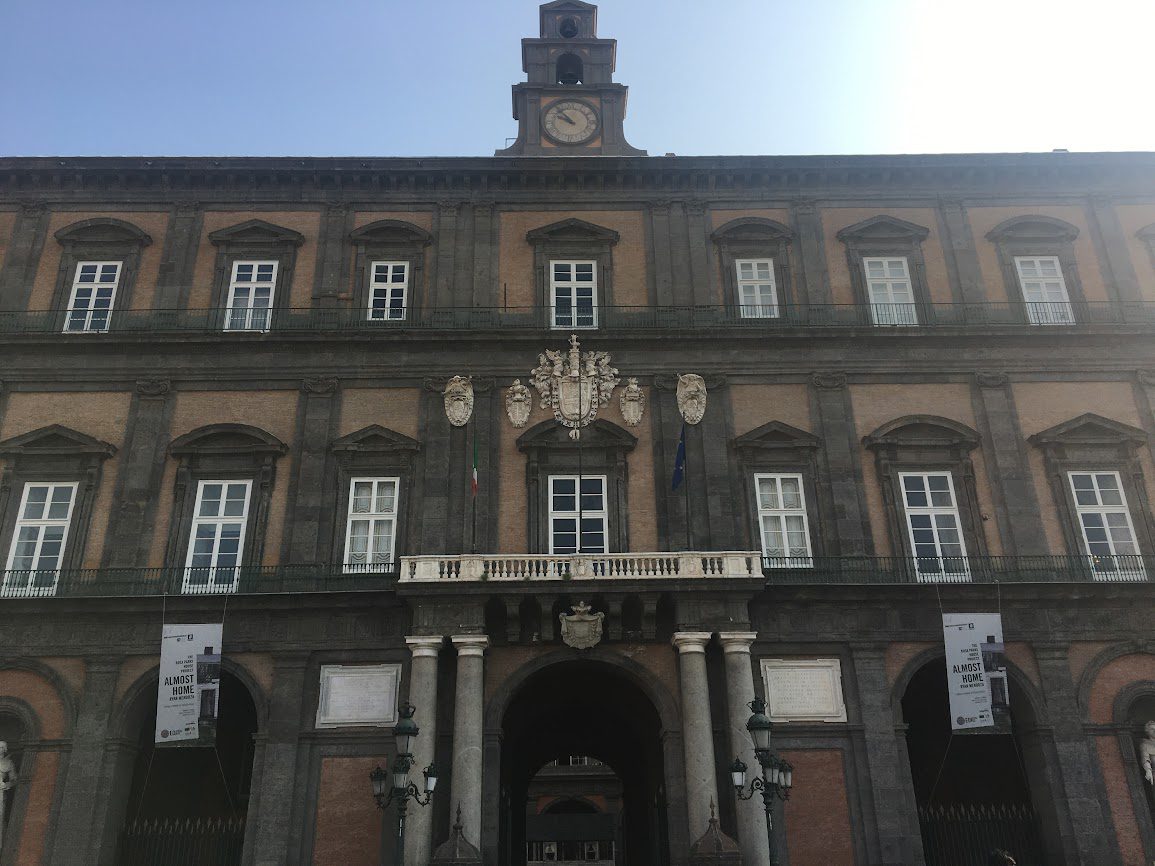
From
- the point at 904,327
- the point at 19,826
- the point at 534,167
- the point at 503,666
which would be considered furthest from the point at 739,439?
the point at 19,826

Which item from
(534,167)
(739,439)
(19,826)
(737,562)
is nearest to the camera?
(19,826)

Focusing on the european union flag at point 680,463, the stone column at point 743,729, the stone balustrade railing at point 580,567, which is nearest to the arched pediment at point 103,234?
the stone balustrade railing at point 580,567

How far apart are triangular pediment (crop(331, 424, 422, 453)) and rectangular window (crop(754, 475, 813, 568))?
8983mm

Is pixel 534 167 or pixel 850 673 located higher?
pixel 534 167

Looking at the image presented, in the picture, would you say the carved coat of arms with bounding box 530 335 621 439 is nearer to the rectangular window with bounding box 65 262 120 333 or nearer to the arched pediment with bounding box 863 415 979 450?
the arched pediment with bounding box 863 415 979 450

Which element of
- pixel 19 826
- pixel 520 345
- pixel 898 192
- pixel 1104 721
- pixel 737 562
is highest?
pixel 898 192

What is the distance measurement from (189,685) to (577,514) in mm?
9770

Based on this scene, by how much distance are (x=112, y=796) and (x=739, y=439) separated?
664 inches

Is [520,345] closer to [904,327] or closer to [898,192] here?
[904,327]

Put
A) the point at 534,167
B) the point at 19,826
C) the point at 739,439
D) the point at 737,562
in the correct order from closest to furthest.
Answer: the point at 19,826 → the point at 737,562 → the point at 739,439 → the point at 534,167

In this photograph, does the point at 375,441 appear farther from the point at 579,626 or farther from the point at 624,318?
the point at 624,318

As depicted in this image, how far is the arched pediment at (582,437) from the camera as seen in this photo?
25.9 meters

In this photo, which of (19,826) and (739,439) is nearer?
(19,826)

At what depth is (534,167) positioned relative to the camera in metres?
29.5
